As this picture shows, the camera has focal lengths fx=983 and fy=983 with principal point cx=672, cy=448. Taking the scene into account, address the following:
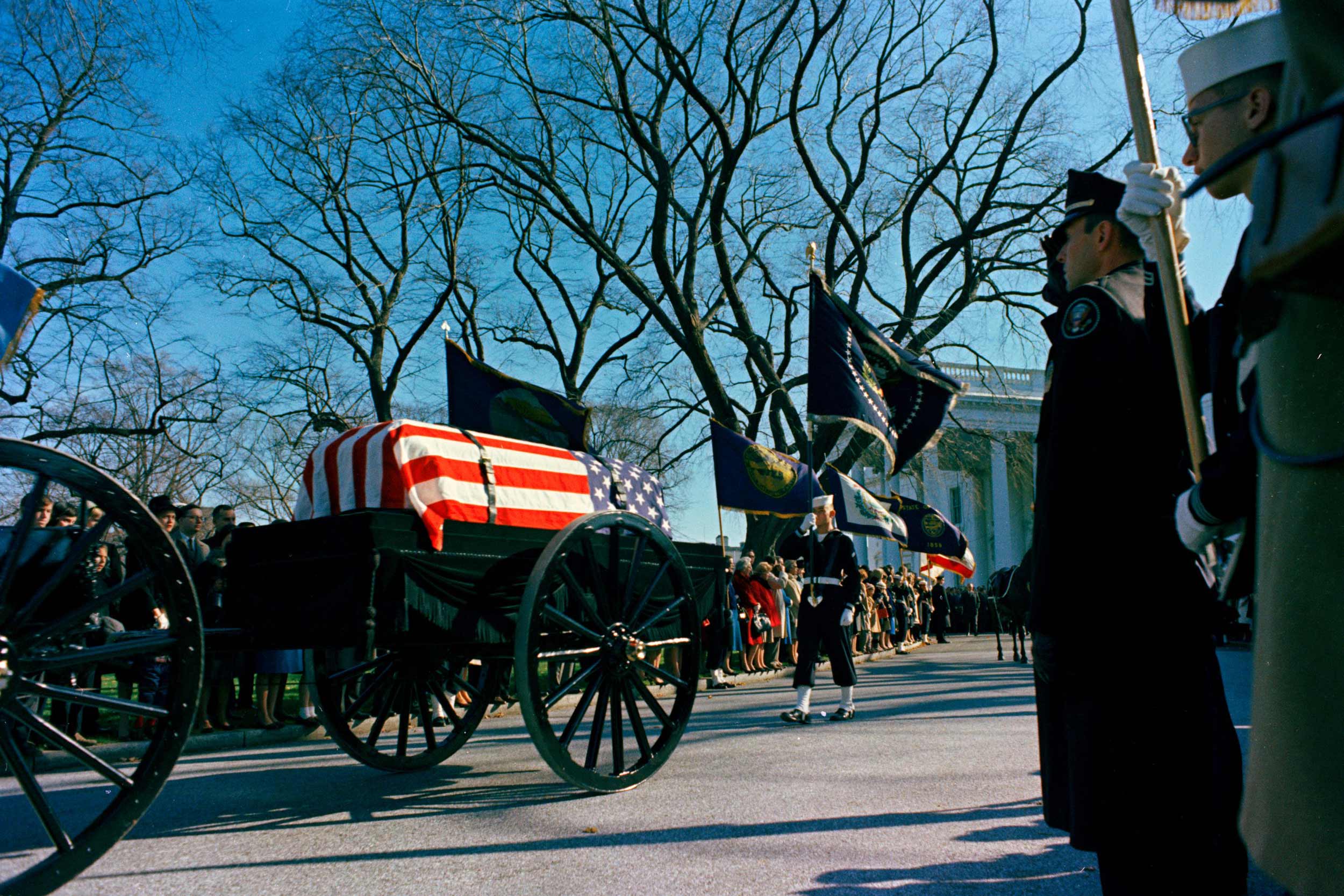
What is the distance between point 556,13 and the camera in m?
19.5

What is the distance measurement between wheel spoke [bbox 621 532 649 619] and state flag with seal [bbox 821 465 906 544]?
8226 mm

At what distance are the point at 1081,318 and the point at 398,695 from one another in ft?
16.9

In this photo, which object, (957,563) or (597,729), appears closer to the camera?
(597,729)

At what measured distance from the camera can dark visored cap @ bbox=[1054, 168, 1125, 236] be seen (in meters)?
2.82

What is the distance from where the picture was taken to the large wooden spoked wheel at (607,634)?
4992 mm

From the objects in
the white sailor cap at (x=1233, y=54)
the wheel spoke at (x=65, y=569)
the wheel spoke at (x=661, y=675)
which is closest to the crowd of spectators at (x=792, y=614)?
the wheel spoke at (x=661, y=675)

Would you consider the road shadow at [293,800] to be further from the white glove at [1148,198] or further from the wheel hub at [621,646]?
the white glove at [1148,198]

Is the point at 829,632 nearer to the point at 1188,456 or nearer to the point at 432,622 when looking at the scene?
the point at 432,622

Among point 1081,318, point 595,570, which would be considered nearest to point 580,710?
point 595,570

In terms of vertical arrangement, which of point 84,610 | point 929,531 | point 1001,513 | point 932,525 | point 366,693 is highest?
point 1001,513

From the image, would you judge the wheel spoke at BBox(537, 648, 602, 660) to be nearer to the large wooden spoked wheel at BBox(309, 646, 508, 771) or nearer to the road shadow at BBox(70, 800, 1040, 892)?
the large wooden spoked wheel at BBox(309, 646, 508, 771)

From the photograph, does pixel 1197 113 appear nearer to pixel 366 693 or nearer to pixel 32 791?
pixel 32 791

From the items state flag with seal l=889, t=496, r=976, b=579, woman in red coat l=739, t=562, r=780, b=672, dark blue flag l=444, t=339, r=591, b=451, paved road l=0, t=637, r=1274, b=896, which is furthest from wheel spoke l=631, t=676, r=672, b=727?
state flag with seal l=889, t=496, r=976, b=579

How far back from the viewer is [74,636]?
3.54 metres
